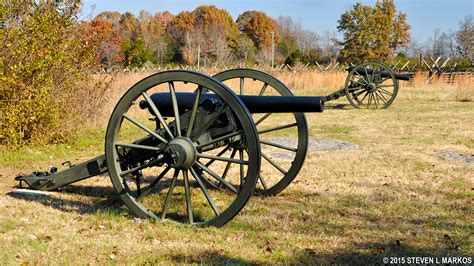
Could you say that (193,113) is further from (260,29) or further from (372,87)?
(260,29)

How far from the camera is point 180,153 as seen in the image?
485cm

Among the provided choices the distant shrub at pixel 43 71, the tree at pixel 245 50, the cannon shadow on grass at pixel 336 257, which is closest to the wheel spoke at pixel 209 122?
the cannon shadow on grass at pixel 336 257

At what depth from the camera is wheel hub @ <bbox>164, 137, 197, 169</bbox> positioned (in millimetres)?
4844

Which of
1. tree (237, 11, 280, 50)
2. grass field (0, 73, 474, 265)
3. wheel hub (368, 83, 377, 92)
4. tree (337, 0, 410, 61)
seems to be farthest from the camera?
tree (237, 11, 280, 50)

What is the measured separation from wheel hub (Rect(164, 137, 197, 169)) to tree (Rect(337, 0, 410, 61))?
45.1 meters

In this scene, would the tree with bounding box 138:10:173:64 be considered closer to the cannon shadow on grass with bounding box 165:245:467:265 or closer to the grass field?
the grass field

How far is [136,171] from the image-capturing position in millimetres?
5258

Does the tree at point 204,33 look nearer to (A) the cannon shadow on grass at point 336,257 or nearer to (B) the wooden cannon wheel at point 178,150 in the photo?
(B) the wooden cannon wheel at point 178,150

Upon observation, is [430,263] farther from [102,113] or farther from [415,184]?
[102,113]

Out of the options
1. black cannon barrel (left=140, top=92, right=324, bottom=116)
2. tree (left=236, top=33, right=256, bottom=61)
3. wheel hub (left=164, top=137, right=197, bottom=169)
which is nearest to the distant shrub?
black cannon barrel (left=140, top=92, right=324, bottom=116)

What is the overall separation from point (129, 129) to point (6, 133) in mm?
3743

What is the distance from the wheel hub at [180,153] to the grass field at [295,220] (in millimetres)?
589

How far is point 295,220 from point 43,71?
6.05 metres

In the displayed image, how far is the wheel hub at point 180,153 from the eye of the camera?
4844 mm
